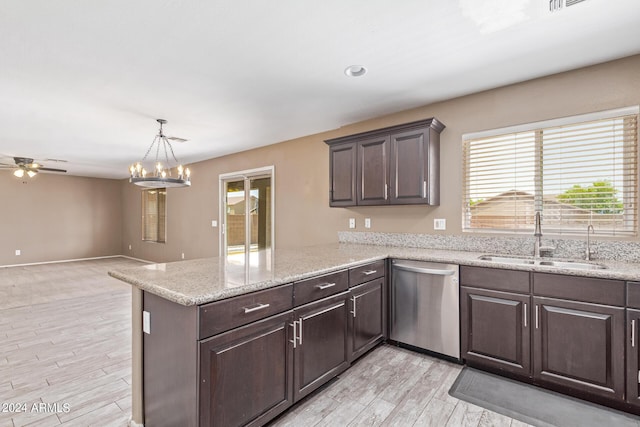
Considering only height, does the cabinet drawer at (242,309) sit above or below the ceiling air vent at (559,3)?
below

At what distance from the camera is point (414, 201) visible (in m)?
3.05

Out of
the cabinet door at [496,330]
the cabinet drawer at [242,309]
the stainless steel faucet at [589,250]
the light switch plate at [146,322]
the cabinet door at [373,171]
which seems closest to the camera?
the cabinet drawer at [242,309]

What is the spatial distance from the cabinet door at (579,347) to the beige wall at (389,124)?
3.86 feet

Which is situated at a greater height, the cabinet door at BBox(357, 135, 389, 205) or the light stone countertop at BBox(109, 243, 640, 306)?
the cabinet door at BBox(357, 135, 389, 205)

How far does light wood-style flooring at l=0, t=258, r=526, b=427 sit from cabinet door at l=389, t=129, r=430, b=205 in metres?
1.47

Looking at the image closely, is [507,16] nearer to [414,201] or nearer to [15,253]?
[414,201]

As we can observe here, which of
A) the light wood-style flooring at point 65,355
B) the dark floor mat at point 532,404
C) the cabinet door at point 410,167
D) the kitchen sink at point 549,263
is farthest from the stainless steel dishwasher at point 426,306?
the light wood-style flooring at point 65,355

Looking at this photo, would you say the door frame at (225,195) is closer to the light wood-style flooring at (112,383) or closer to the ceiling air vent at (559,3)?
the light wood-style flooring at (112,383)

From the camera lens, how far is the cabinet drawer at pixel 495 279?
7.34ft

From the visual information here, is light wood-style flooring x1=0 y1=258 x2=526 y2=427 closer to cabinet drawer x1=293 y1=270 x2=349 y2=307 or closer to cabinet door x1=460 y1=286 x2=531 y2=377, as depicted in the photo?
cabinet door x1=460 y1=286 x2=531 y2=377

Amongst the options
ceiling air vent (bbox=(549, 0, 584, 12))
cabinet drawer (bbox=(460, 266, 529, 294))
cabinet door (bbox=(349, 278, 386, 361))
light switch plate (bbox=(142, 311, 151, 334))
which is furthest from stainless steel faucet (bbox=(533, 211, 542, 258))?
light switch plate (bbox=(142, 311, 151, 334))

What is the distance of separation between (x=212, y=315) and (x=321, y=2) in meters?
1.78

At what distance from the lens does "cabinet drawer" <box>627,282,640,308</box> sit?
1.86 m

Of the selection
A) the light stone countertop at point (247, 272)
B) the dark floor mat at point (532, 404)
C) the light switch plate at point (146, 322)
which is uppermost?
the light stone countertop at point (247, 272)
